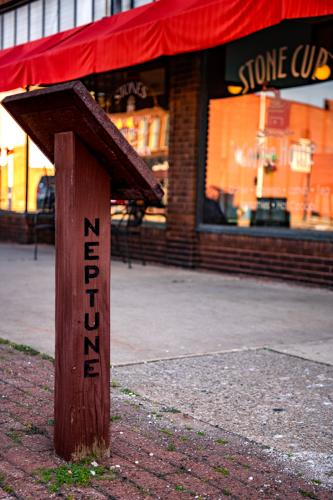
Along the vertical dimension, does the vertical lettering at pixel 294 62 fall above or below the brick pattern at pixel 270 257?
above

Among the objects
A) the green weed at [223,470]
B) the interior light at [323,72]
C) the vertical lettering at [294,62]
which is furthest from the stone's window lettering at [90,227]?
the vertical lettering at [294,62]

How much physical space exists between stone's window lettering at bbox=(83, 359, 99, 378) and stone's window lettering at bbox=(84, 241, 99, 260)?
0.43 meters

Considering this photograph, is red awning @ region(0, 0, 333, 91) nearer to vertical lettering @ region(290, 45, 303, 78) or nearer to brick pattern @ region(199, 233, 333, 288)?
vertical lettering @ region(290, 45, 303, 78)

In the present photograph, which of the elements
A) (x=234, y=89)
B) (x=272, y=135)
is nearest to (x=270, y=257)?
(x=272, y=135)

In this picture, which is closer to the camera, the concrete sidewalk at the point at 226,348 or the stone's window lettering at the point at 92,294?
the stone's window lettering at the point at 92,294

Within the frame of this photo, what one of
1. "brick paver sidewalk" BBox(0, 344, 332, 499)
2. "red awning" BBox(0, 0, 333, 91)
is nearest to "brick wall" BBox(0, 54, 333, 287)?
"red awning" BBox(0, 0, 333, 91)

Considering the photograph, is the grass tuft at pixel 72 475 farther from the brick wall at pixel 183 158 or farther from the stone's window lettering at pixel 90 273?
the brick wall at pixel 183 158

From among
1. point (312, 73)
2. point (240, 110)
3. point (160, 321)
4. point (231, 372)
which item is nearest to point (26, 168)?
point (240, 110)

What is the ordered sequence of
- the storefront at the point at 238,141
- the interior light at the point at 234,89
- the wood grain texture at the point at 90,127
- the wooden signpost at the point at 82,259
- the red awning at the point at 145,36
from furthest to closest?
the interior light at the point at 234,89 < the storefront at the point at 238,141 < the red awning at the point at 145,36 < the wooden signpost at the point at 82,259 < the wood grain texture at the point at 90,127

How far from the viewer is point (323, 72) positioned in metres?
8.89

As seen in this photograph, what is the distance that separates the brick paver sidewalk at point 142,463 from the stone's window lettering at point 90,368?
1.22 ft

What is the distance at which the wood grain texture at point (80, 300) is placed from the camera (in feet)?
9.67

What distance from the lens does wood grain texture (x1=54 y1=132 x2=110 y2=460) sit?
2.95m

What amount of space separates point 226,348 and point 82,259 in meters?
2.56
